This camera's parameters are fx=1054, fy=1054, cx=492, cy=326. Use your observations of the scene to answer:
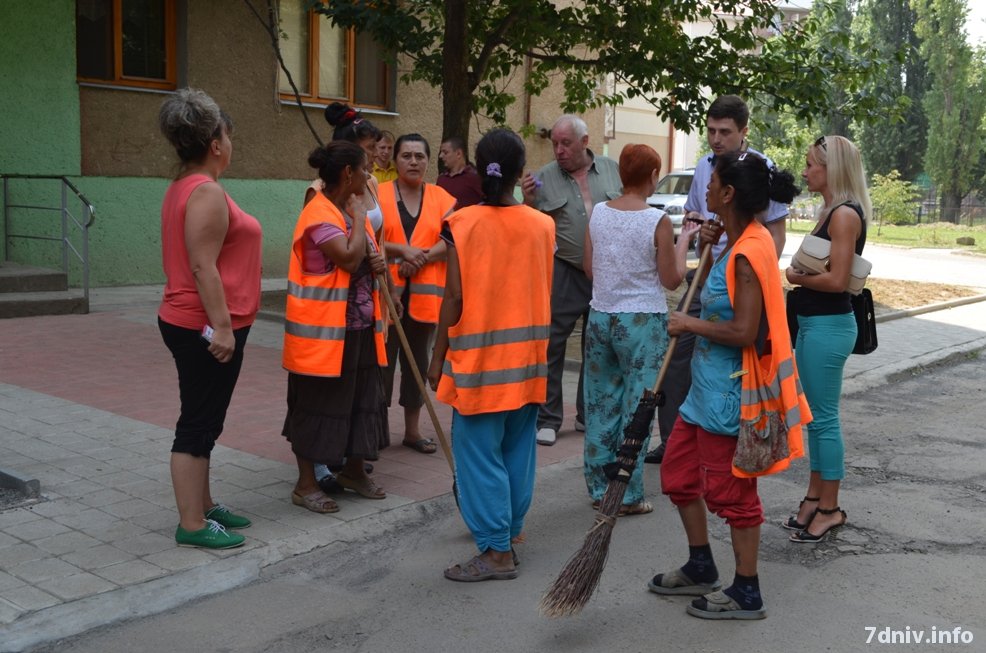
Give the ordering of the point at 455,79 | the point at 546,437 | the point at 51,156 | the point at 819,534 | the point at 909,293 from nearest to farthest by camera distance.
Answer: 1. the point at 819,534
2. the point at 546,437
3. the point at 455,79
4. the point at 51,156
5. the point at 909,293

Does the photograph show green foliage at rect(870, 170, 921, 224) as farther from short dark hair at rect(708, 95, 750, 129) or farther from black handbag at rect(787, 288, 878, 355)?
black handbag at rect(787, 288, 878, 355)

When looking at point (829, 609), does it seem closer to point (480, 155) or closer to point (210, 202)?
point (480, 155)

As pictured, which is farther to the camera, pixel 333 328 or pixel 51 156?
pixel 51 156

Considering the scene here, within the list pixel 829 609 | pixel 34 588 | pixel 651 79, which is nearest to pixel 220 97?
pixel 651 79

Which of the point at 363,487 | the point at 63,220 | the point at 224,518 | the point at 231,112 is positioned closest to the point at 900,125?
the point at 231,112

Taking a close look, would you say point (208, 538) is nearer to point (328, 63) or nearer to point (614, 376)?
point (614, 376)

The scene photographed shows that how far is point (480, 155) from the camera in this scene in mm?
4465

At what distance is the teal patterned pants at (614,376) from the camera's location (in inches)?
209

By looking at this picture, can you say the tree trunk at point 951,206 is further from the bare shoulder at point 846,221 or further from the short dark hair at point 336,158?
Answer: the short dark hair at point 336,158

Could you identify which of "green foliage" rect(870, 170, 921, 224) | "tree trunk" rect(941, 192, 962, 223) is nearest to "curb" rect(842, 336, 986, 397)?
"green foliage" rect(870, 170, 921, 224)

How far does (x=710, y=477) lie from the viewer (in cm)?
408

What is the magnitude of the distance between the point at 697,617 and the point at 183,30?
37.3ft

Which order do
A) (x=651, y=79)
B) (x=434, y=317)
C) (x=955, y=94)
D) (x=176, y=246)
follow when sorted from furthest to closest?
(x=955, y=94)
(x=651, y=79)
(x=434, y=317)
(x=176, y=246)

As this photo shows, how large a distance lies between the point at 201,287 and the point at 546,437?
3014 mm
